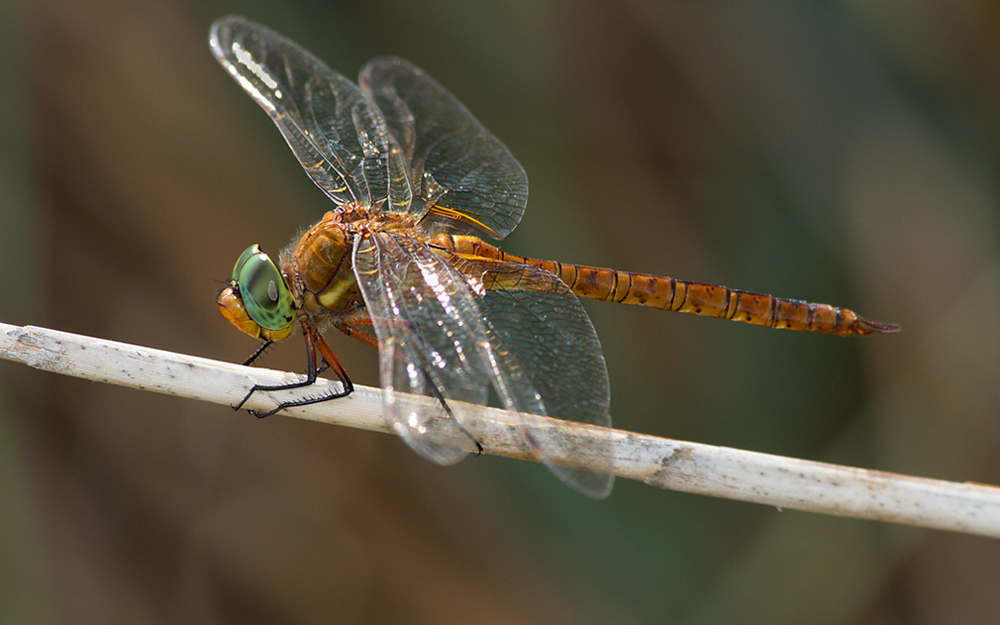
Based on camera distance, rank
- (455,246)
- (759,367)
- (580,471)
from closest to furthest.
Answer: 1. (580,471)
2. (455,246)
3. (759,367)

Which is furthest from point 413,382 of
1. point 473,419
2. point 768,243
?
point 768,243

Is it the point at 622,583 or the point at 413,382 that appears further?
the point at 622,583

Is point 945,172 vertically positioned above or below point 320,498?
above

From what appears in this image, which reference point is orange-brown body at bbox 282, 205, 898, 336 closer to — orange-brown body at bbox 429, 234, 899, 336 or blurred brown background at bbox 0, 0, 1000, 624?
orange-brown body at bbox 429, 234, 899, 336

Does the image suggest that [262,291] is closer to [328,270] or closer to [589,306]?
[328,270]

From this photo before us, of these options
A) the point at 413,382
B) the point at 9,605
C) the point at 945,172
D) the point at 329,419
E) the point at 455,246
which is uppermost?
the point at 945,172

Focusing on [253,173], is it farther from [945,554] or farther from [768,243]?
[945,554]

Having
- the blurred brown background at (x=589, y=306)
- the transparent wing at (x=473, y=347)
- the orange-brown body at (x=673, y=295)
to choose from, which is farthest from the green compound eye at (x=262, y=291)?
the blurred brown background at (x=589, y=306)
